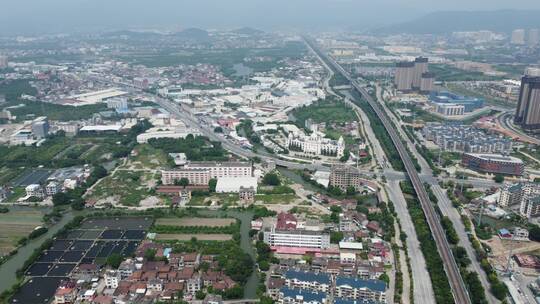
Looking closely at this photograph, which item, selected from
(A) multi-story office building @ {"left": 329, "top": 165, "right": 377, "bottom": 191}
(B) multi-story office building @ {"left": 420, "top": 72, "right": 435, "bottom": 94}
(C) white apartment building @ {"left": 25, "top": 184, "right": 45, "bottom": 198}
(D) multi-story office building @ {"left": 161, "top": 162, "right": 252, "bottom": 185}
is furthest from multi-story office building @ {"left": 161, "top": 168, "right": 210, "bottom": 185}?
(B) multi-story office building @ {"left": 420, "top": 72, "right": 435, "bottom": 94}

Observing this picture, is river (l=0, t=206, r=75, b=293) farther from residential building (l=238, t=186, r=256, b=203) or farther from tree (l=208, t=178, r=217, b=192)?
residential building (l=238, t=186, r=256, b=203)

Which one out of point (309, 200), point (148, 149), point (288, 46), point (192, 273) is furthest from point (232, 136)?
point (288, 46)

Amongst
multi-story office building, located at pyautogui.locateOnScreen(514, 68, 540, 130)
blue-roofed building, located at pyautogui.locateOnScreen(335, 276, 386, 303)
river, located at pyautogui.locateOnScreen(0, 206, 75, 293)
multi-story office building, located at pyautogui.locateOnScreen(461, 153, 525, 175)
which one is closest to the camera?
blue-roofed building, located at pyautogui.locateOnScreen(335, 276, 386, 303)

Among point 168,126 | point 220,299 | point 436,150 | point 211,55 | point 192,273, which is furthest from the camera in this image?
point 211,55

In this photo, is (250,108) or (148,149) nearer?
(148,149)

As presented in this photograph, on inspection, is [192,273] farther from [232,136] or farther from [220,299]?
[232,136]

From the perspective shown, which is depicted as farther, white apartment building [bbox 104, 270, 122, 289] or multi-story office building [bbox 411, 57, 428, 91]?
multi-story office building [bbox 411, 57, 428, 91]

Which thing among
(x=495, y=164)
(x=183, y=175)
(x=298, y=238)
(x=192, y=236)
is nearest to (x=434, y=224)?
(x=298, y=238)
